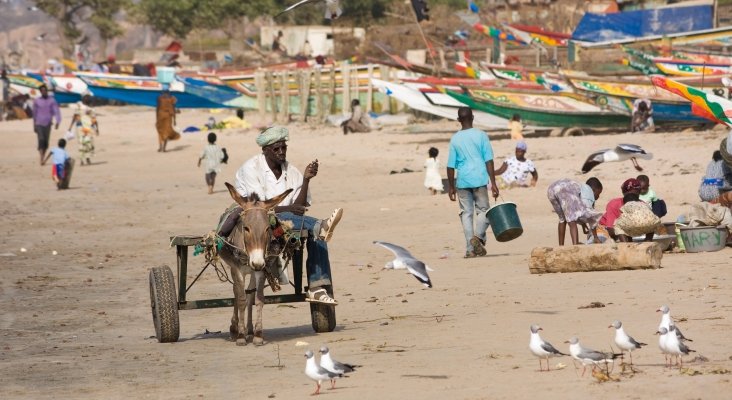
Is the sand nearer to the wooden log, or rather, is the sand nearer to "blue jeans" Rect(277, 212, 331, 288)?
the wooden log

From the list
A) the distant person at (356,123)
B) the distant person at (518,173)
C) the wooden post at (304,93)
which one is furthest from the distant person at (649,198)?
the wooden post at (304,93)

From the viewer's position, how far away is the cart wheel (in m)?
10.4

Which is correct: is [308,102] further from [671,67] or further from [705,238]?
[705,238]

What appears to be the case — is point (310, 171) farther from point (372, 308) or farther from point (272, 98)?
point (272, 98)

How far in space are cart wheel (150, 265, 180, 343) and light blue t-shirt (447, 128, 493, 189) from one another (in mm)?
4970

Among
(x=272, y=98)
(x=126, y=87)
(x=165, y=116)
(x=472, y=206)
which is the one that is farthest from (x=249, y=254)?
(x=126, y=87)

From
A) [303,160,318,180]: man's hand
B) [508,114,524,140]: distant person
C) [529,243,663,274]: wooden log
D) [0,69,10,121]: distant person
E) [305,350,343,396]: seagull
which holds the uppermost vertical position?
[303,160,318,180]: man's hand

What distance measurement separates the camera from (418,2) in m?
34.8

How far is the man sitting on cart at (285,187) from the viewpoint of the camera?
10.2 meters

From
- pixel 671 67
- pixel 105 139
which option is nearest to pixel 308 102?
pixel 105 139

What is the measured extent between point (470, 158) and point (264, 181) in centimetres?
475

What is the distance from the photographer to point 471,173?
1466 cm

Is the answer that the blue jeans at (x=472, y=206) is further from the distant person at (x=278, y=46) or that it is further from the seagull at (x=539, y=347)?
the distant person at (x=278, y=46)

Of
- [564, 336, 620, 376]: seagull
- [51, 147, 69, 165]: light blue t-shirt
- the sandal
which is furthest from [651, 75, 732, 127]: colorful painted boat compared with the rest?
[51, 147, 69, 165]: light blue t-shirt
